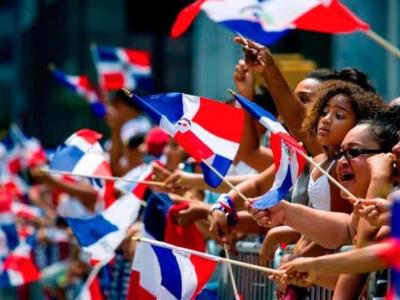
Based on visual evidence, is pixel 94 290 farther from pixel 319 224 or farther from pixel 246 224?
pixel 319 224

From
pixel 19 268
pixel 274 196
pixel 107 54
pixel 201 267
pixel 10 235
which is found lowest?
pixel 10 235

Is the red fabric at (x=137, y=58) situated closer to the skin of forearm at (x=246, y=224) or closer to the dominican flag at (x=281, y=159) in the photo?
the skin of forearm at (x=246, y=224)

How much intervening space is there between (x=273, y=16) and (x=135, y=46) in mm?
20857

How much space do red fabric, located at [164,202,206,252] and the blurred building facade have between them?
385 inches

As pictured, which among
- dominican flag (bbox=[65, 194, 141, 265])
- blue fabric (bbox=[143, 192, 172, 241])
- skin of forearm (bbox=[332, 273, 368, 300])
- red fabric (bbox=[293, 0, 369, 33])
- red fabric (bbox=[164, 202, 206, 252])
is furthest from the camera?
dominican flag (bbox=[65, 194, 141, 265])

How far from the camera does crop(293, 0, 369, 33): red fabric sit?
1038 centimetres

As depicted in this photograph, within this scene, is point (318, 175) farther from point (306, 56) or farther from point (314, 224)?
point (306, 56)

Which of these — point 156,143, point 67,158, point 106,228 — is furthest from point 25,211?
point 106,228

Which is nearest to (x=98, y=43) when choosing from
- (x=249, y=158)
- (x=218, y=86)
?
(x=218, y=86)

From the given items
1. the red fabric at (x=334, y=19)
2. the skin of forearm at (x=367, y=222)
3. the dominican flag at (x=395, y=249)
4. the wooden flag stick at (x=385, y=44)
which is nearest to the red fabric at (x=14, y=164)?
the red fabric at (x=334, y=19)

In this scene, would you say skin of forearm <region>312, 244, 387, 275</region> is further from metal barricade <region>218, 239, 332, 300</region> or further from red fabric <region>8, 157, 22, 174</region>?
red fabric <region>8, 157, 22, 174</region>

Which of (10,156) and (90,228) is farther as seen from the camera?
(10,156)

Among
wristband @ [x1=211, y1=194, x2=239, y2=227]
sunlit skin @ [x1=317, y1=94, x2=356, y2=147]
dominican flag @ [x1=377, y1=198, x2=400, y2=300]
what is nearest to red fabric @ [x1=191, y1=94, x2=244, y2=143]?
wristband @ [x1=211, y1=194, x2=239, y2=227]

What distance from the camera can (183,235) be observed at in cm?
1145
